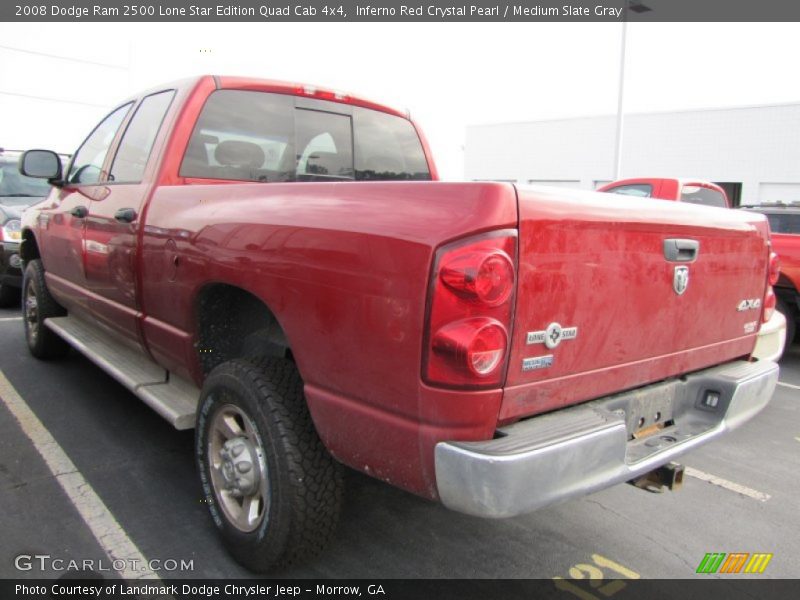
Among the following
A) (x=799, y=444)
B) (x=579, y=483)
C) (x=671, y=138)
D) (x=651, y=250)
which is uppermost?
(x=671, y=138)

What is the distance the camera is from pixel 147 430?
386 cm

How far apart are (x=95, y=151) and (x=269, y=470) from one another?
3.21m

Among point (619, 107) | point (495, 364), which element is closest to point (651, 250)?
point (495, 364)

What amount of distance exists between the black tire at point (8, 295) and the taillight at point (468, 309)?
748 centimetres

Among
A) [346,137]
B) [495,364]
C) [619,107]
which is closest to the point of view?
[495,364]

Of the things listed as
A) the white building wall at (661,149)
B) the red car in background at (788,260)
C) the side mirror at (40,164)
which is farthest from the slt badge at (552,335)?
the white building wall at (661,149)

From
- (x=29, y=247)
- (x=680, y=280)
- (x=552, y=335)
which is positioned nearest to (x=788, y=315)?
(x=680, y=280)

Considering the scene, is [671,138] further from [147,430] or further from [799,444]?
[147,430]

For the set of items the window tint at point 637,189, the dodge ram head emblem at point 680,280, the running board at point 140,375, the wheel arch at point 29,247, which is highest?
the window tint at point 637,189

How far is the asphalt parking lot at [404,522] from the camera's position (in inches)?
102

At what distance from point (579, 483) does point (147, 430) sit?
2.94 m

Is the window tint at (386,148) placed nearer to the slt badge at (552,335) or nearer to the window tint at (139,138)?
A: the window tint at (139,138)

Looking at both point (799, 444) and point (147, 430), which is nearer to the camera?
point (147, 430)

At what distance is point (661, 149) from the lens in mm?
27672
